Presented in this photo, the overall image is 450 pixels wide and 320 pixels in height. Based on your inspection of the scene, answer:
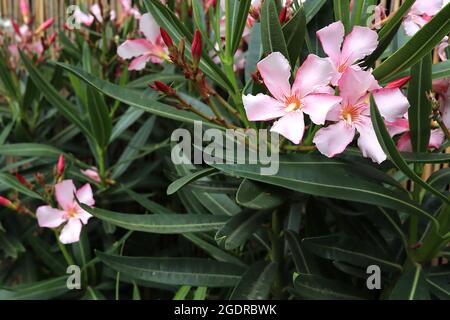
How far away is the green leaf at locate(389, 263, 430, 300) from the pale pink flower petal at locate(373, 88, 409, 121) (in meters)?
0.29

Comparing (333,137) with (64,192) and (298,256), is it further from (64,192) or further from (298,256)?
(64,192)

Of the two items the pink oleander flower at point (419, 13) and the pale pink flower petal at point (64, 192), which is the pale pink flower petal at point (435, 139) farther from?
the pale pink flower petal at point (64, 192)

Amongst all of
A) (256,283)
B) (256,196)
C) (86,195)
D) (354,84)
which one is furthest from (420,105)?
(86,195)

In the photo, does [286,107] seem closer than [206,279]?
Yes

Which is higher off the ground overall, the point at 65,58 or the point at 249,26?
the point at 65,58

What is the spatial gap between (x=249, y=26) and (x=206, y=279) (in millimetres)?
450

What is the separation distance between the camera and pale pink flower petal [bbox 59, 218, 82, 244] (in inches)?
37.6

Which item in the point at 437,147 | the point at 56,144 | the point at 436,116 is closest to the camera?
the point at 436,116

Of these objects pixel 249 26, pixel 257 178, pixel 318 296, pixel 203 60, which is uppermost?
pixel 249 26

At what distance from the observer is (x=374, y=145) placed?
1.97ft

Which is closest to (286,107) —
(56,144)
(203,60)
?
(203,60)

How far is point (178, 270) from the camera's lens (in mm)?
857

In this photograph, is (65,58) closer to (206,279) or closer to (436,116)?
(206,279)

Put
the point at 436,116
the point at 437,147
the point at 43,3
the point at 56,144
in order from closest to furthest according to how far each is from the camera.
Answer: the point at 436,116
the point at 437,147
the point at 56,144
the point at 43,3
